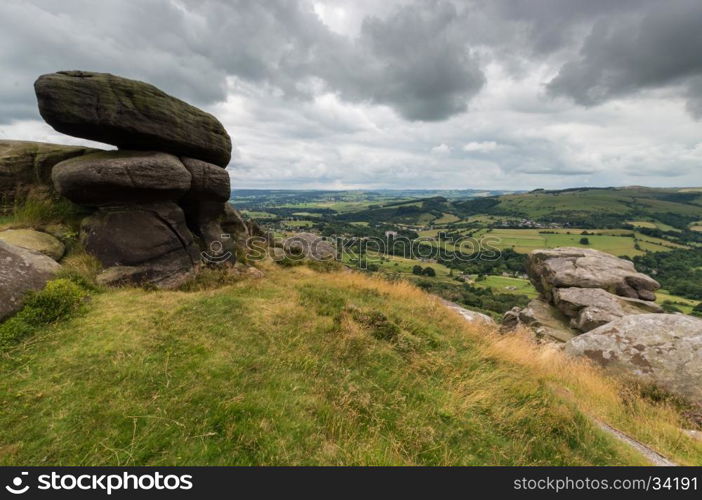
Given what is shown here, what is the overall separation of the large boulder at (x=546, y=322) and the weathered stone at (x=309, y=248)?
48.4 feet

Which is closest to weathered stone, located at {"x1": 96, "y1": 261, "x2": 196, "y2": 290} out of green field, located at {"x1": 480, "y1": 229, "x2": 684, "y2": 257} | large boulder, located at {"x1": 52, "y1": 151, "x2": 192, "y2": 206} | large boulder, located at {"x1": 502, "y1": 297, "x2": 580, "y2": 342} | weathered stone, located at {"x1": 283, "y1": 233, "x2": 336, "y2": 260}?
large boulder, located at {"x1": 52, "y1": 151, "x2": 192, "y2": 206}

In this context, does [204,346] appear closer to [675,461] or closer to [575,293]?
[675,461]

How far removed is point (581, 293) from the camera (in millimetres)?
19859

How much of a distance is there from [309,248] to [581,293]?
20.2m

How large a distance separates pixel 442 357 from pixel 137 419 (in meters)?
7.50

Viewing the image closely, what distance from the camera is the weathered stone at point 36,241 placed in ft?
38.6

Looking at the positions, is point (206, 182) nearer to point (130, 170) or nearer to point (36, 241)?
point (130, 170)

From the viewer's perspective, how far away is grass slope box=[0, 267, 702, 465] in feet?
16.2

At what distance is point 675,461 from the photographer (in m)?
6.32

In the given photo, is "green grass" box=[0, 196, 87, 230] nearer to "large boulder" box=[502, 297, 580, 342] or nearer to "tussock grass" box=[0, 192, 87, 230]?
"tussock grass" box=[0, 192, 87, 230]

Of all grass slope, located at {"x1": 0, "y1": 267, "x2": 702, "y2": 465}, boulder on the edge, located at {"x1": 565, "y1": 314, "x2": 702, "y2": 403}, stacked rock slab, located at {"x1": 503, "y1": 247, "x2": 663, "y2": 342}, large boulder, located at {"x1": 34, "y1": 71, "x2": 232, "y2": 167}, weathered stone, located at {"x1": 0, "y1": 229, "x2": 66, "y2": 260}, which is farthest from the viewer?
stacked rock slab, located at {"x1": 503, "y1": 247, "x2": 663, "y2": 342}
